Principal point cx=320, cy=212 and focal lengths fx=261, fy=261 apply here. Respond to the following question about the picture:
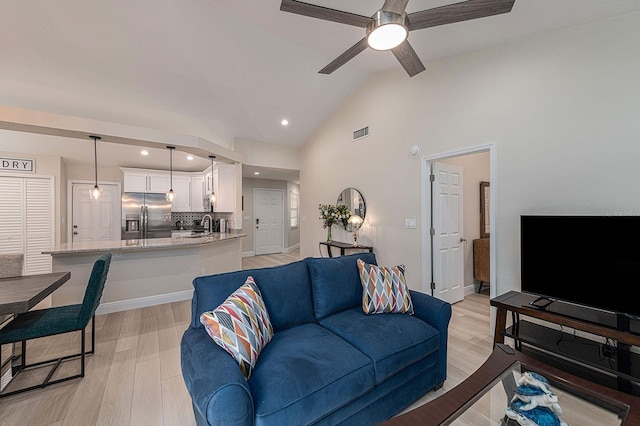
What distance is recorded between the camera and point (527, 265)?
7.91 ft

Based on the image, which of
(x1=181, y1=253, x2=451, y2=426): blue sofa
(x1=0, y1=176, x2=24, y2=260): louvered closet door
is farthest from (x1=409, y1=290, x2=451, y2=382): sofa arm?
(x1=0, y1=176, x2=24, y2=260): louvered closet door

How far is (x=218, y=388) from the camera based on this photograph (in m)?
1.13

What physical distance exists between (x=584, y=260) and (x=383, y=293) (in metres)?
1.61

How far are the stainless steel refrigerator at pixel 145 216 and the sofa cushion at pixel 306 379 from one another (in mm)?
5739

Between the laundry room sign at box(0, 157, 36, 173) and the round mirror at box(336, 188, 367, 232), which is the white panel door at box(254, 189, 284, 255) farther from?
the laundry room sign at box(0, 157, 36, 173)

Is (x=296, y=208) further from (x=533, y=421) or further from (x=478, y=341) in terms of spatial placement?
(x=533, y=421)

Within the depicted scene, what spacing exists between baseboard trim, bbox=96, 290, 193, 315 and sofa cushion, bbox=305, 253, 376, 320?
283 cm

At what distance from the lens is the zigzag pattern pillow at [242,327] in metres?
1.42

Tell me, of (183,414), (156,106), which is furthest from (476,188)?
(156,106)

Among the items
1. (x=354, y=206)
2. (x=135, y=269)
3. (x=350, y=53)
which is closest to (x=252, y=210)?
(x=354, y=206)

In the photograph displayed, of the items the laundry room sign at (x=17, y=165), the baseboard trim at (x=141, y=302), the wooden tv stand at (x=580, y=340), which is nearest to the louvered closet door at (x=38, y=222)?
the laundry room sign at (x=17, y=165)

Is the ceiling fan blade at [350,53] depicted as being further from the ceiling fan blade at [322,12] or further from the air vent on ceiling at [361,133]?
the air vent on ceiling at [361,133]

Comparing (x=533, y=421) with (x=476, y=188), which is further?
(x=476, y=188)

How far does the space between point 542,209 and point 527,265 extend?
61 cm
